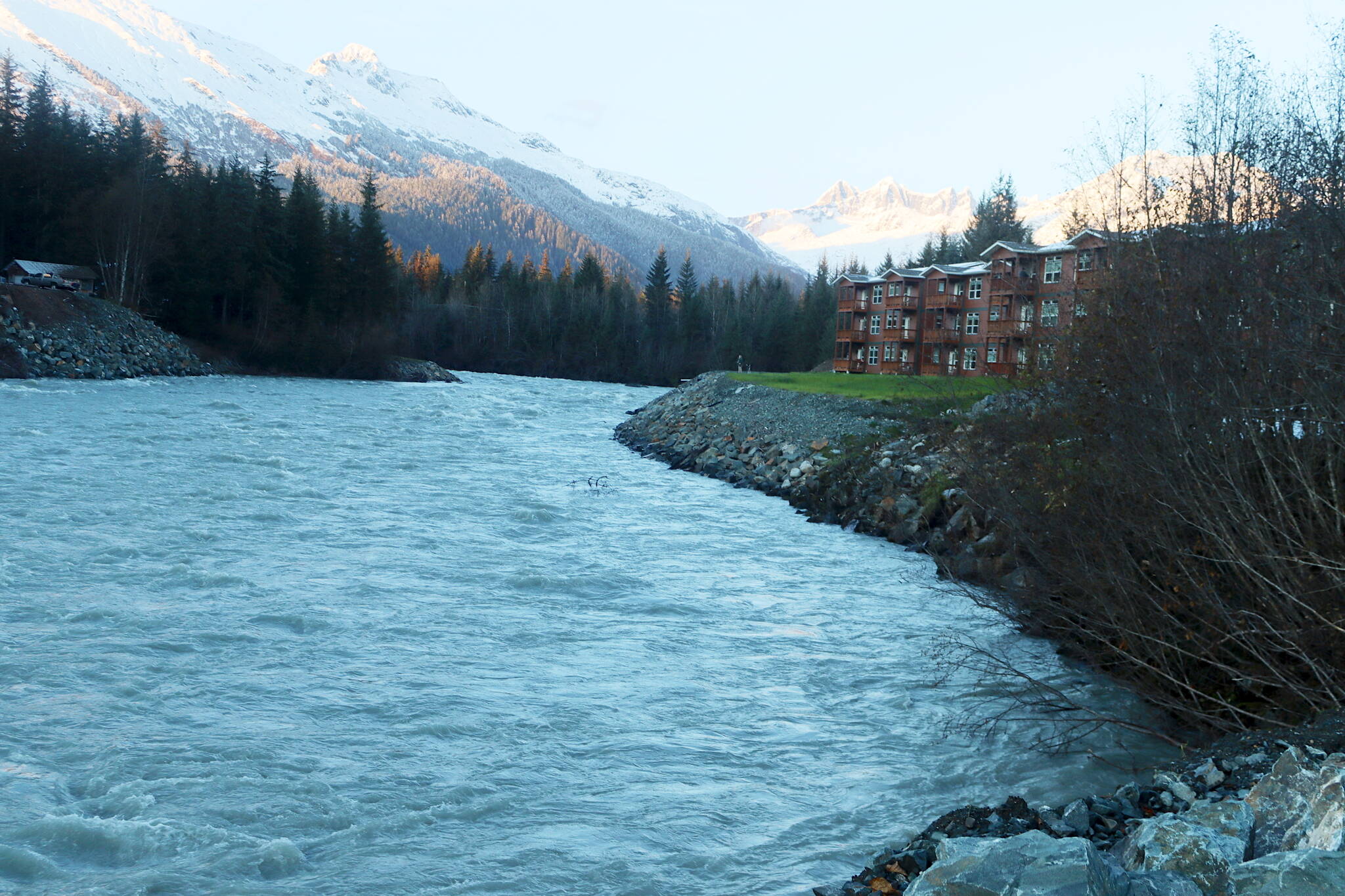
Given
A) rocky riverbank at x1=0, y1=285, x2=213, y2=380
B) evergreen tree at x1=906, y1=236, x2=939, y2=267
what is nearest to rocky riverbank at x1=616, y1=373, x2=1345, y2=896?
rocky riverbank at x1=0, y1=285, x2=213, y2=380

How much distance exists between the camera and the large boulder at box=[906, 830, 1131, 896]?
14.2ft

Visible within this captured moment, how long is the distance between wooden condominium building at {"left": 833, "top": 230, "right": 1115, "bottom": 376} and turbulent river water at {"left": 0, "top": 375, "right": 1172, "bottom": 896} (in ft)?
110

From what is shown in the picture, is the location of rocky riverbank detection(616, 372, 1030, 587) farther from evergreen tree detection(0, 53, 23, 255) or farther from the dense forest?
evergreen tree detection(0, 53, 23, 255)

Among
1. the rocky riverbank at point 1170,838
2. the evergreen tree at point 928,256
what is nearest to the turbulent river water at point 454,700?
the rocky riverbank at point 1170,838

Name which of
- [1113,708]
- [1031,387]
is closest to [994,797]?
[1113,708]

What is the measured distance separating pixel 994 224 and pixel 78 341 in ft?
289

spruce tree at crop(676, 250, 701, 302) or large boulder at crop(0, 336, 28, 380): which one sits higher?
spruce tree at crop(676, 250, 701, 302)

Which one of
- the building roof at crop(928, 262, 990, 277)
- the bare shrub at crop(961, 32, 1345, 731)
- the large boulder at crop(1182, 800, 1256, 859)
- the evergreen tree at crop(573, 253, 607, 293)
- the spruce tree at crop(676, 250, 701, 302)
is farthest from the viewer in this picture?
the evergreen tree at crop(573, 253, 607, 293)

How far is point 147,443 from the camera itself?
27.2m

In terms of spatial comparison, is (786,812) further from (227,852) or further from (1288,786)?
(227,852)

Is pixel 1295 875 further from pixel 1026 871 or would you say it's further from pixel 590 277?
pixel 590 277

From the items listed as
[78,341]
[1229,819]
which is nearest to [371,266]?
[78,341]

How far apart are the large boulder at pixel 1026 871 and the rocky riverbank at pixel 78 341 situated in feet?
171

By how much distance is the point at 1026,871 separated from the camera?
4.48 meters
